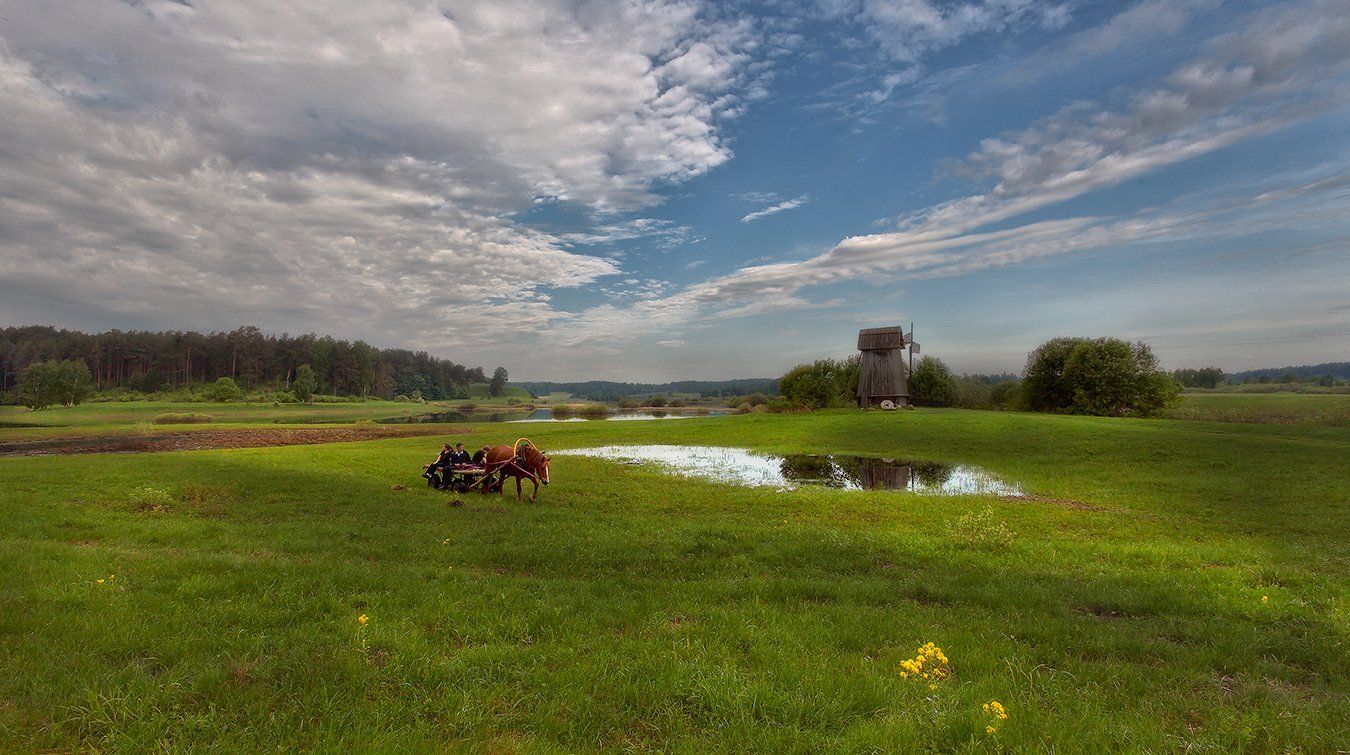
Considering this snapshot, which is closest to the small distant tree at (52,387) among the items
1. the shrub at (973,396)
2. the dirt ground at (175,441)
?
the dirt ground at (175,441)

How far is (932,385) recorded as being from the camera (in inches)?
2717

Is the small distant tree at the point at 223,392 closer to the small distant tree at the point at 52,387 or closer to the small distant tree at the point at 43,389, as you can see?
the small distant tree at the point at 52,387

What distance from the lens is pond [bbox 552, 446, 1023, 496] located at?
21.3m

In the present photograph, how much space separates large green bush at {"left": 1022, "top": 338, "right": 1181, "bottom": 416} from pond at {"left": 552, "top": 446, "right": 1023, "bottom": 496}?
32779 millimetres

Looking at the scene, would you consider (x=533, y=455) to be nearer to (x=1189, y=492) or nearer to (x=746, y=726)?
(x=746, y=726)

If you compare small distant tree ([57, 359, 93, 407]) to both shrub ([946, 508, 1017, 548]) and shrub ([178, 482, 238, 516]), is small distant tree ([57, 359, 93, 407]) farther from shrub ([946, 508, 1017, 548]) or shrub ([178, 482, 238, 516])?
shrub ([946, 508, 1017, 548])

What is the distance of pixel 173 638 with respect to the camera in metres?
5.46

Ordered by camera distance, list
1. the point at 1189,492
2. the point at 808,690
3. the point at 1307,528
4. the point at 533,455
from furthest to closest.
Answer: the point at 1189,492 < the point at 533,455 < the point at 1307,528 < the point at 808,690

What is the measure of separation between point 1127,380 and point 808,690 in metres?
57.7

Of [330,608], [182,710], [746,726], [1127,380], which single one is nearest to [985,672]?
[746,726]

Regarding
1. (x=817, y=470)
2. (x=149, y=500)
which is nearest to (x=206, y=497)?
(x=149, y=500)

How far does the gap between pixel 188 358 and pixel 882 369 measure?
154 metres

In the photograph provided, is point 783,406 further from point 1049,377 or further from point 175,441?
point 175,441

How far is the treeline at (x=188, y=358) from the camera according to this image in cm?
12250
